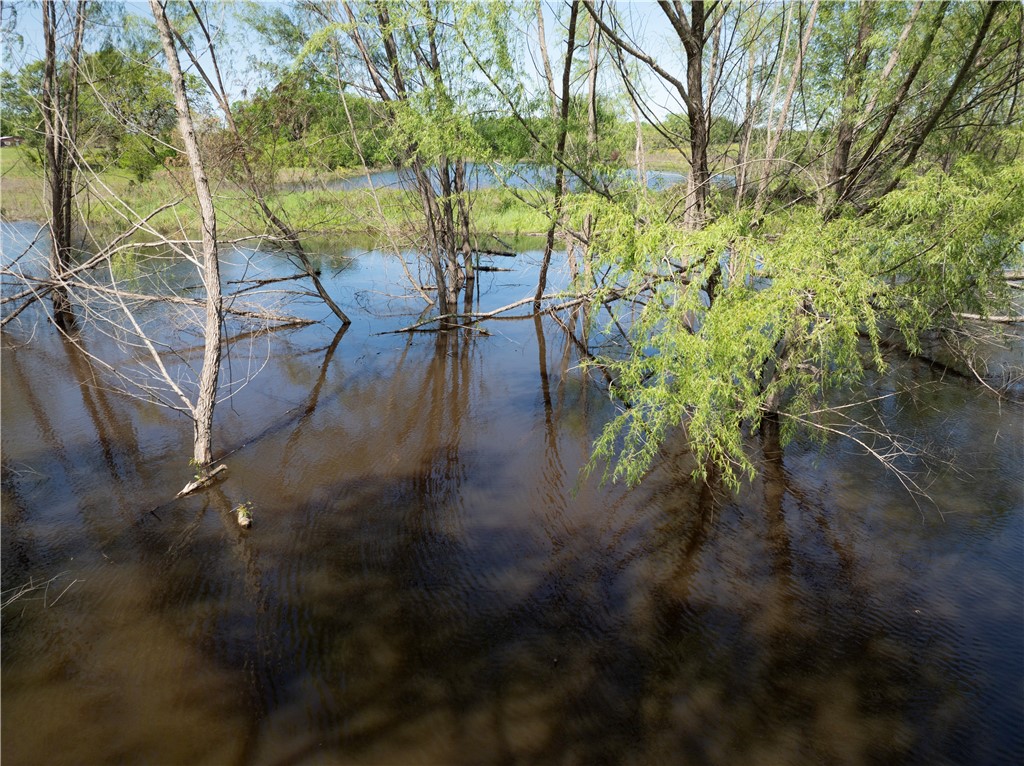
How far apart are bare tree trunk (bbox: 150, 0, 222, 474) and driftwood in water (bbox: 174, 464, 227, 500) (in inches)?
3.6

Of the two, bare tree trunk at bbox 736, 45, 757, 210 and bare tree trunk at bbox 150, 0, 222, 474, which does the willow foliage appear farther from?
bare tree trunk at bbox 150, 0, 222, 474

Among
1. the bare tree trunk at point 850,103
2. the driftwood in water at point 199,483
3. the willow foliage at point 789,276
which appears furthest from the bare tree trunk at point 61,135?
the bare tree trunk at point 850,103

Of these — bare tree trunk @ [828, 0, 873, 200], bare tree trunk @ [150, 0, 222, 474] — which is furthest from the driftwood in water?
bare tree trunk @ [828, 0, 873, 200]

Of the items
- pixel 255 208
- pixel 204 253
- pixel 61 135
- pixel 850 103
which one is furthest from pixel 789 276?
pixel 61 135

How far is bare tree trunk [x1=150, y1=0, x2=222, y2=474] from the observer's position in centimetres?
535

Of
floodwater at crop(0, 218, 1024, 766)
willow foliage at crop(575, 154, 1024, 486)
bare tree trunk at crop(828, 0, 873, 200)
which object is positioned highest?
bare tree trunk at crop(828, 0, 873, 200)

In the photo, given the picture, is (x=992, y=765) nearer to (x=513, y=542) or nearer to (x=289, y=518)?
(x=513, y=542)

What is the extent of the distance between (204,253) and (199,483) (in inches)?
92.4

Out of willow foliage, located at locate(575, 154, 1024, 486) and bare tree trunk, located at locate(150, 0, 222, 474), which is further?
bare tree trunk, located at locate(150, 0, 222, 474)

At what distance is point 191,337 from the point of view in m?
10.4

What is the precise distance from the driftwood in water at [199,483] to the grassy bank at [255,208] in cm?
533

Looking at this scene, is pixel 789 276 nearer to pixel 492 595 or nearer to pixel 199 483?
pixel 492 595

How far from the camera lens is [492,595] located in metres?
4.56

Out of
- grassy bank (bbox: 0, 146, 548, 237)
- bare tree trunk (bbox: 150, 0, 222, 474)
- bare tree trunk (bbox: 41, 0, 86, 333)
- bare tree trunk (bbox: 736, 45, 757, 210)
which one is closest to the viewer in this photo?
bare tree trunk (bbox: 150, 0, 222, 474)
